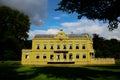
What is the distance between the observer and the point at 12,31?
71812mm

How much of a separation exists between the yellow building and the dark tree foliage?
23.0 m

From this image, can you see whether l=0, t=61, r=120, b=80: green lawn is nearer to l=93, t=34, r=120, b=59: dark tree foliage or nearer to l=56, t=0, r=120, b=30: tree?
l=56, t=0, r=120, b=30: tree

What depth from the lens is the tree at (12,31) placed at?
70.2m

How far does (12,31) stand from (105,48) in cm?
4174

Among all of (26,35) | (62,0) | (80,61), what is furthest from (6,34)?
(62,0)

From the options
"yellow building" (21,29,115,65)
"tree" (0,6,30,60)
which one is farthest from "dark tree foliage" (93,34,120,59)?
"tree" (0,6,30,60)

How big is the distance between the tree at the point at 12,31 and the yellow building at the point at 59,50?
239 inches

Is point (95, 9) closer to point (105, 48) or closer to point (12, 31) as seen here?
point (12, 31)

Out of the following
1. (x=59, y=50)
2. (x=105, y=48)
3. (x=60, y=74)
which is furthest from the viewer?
(x=105, y=48)

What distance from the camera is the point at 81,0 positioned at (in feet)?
81.7

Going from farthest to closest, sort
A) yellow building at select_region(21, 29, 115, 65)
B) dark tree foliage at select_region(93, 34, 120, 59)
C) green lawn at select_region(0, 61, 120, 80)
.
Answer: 1. dark tree foliage at select_region(93, 34, 120, 59)
2. yellow building at select_region(21, 29, 115, 65)
3. green lawn at select_region(0, 61, 120, 80)

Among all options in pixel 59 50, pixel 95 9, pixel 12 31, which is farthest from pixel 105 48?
pixel 95 9

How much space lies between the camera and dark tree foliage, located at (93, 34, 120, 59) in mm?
91312

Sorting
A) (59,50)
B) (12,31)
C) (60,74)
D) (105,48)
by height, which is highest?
(12,31)
